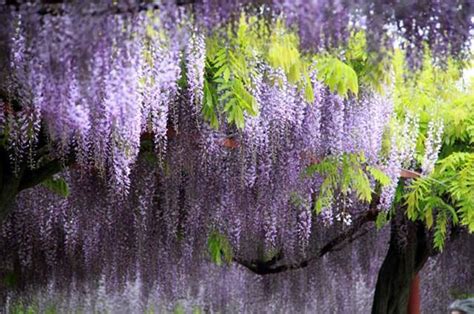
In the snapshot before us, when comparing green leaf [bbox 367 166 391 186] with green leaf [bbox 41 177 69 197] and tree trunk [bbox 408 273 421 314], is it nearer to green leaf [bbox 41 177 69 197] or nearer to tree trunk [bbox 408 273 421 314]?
green leaf [bbox 41 177 69 197]

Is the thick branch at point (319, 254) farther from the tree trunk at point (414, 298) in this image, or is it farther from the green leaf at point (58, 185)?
the green leaf at point (58, 185)

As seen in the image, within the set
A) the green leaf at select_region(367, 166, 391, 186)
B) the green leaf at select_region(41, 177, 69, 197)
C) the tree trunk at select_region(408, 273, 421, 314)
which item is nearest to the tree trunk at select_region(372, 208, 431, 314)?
the tree trunk at select_region(408, 273, 421, 314)

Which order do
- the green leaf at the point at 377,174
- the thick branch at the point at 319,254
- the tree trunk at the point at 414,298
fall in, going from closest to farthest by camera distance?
the green leaf at the point at 377,174 → the thick branch at the point at 319,254 → the tree trunk at the point at 414,298

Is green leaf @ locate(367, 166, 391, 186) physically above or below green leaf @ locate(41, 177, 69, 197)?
above

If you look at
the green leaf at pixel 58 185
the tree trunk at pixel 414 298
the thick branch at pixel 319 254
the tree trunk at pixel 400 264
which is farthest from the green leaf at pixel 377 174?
the tree trunk at pixel 414 298

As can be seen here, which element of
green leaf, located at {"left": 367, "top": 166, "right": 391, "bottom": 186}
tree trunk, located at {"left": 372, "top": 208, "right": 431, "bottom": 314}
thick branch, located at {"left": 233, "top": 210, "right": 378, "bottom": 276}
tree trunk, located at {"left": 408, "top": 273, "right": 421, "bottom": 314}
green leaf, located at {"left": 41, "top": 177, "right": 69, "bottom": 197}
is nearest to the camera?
green leaf, located at {"left": 41, "top": 177, "right": 69, "bottom": 197}

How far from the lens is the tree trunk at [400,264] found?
9305 millimetres

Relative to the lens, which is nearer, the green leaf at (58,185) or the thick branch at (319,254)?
the green leaf at (58,185)

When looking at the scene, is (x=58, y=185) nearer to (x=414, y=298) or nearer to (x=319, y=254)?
(x=319, y=254)

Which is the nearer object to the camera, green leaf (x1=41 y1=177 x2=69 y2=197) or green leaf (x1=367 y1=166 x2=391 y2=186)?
green leaf (x1=41 y1=177 x2=69 y2=197)

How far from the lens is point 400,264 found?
9.45 meters

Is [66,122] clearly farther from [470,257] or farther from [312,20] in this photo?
[470,257]

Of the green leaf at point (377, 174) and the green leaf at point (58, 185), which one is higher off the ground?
the green leaf at point (377, 174)

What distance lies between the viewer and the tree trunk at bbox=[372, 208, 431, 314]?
30.5ft
